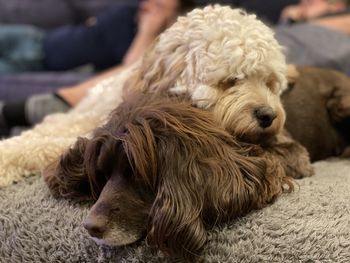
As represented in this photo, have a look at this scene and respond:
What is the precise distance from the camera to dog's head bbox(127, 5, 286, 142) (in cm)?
145

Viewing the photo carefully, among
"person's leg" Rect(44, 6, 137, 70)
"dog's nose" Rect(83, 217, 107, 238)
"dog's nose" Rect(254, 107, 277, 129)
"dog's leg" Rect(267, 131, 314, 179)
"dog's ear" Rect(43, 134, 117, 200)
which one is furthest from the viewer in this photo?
"person's leg" Rect(44, 6, 137, 70)

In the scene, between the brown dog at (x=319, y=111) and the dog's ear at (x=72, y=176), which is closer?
the dog's ear at (x=72, y=176)

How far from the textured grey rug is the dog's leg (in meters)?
0.05

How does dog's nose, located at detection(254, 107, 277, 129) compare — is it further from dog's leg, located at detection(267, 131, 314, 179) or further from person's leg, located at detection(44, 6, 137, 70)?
person's leg, located at detection(44, 6, 137, 70)

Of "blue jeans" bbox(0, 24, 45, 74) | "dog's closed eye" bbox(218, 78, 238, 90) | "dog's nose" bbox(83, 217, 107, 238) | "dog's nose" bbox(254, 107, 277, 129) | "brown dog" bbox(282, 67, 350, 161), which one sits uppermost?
"dog's closed eye" bbox(218, 78, 238, 90)

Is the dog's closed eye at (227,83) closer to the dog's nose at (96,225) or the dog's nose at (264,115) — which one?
the dog's nose at (264,115)

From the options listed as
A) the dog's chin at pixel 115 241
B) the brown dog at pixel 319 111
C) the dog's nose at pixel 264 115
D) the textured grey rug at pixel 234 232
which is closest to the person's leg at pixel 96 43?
the brown dog at pixel 319 111

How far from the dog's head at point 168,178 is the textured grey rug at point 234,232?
0.04 meters

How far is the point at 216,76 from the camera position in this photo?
148cm

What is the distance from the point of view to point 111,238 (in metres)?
1.22

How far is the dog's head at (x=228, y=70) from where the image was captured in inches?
56.9

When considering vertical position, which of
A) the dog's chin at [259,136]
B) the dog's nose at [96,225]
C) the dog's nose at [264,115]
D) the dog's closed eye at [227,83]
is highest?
the dog's closed eye at [227,83]

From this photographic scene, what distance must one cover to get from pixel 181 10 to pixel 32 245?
2.06 metres

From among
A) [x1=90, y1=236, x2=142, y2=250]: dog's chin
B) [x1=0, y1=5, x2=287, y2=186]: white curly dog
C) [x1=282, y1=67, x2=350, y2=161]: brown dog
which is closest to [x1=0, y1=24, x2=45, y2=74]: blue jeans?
[x1=0, y1=5, x2=287, y2=186]: white curly dog
